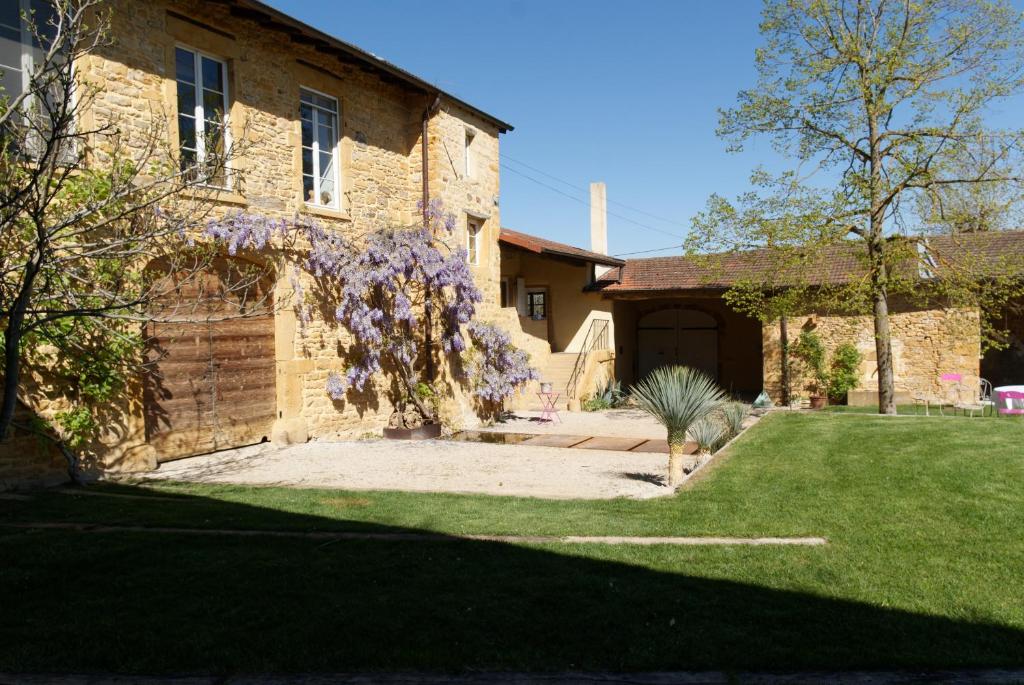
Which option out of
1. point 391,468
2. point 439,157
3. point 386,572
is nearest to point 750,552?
point 386,572

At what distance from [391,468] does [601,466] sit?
108 inches

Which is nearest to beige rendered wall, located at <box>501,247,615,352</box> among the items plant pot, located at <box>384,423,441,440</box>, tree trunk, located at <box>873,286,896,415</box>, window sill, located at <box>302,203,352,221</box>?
tree trunk, located at <box>873,286,896,415</box>

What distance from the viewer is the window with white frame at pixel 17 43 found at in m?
7.61

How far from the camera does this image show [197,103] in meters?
9.61

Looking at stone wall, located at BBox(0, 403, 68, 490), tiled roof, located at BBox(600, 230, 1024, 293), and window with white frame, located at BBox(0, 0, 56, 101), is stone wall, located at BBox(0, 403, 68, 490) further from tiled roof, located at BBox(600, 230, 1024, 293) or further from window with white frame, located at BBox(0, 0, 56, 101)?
tiled roof, located at BBox(600, 230, 1024, 293)

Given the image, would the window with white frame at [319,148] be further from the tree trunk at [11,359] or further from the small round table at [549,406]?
the tree trunk at [11,359]

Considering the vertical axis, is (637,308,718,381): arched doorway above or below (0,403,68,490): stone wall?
above

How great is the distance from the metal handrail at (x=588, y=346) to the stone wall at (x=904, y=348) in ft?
14.6

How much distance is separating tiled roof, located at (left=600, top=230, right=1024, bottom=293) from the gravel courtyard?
6.78m

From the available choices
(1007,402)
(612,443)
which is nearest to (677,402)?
(612,443)

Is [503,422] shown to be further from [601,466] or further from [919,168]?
[919,168]

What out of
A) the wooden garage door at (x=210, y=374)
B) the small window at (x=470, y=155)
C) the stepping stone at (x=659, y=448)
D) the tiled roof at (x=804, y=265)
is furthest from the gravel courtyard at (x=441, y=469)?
the tiled roof at (x=804, y=265)

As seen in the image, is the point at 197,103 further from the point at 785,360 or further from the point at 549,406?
the point at 785,360

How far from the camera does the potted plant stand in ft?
59.2
